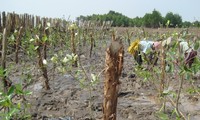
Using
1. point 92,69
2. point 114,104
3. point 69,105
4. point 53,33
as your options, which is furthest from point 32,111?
point 53,33

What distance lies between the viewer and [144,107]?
5.27m

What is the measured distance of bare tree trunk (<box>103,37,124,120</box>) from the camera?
2.42 metres

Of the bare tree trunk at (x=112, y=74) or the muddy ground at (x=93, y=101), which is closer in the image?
the bare tree trunk at (x=112, y=74)

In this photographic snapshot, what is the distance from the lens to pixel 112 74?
2.50m

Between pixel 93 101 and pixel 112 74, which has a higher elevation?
pixel 112 74

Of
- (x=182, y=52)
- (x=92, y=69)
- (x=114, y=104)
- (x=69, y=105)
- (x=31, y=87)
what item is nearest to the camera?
(x=114, y=104)

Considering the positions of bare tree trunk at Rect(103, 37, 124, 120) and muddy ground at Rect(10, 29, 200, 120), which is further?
muddy ground at Rect(10, 29, 200, 120)

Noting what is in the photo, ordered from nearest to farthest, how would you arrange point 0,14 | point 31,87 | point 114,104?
point 114,104 → point 31,87 → point 0,14

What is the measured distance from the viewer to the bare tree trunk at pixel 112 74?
2.42 metres

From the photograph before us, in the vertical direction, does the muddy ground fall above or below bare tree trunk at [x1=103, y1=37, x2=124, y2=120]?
below

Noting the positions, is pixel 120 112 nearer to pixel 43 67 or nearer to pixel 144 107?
pixel 144 107

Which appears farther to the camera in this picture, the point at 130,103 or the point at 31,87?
the point at 31,87

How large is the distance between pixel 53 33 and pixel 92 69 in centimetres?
541

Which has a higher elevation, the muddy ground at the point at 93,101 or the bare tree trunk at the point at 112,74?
the bare tree trunk at the point at 112,74
